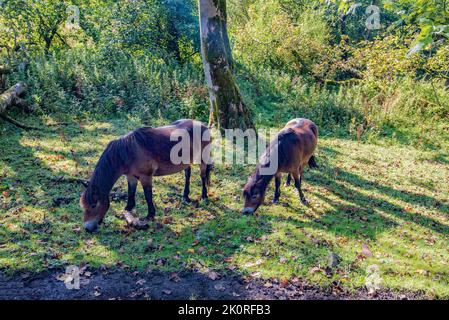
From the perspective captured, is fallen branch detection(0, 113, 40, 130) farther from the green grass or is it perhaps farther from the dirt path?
the dirt path

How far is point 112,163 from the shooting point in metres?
6.02

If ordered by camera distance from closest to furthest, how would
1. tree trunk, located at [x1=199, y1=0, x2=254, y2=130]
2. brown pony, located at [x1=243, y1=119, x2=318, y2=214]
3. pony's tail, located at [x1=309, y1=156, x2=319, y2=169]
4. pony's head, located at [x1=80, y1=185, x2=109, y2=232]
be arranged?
pony's head, located at [x1=80, y1=185, x2=109, y2=232], brown pony, located at [x1=243, y1=119, x2=318, y2=214], pony's tail, located at [x1=309, y1=156, x2=319, y2=169], tree trunk, located at [x1=199, y1=0, x2=254, y2=130]

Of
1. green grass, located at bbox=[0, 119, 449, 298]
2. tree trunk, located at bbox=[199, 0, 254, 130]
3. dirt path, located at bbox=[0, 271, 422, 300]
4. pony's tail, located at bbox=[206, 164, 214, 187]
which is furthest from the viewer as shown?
tree trunk, located at bbox=[199, 0, 254, 130]

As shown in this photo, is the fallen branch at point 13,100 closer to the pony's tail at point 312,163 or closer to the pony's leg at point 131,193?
the pony's leg at point 131,193

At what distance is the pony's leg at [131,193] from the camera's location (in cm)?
666

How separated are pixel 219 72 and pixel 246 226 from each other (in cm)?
502

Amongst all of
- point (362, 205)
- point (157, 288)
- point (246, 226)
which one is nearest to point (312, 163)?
point (362, 205)

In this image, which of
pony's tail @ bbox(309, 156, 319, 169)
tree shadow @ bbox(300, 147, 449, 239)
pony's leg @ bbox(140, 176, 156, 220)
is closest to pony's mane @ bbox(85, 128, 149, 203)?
pony's leg @ bbox(140, 176, 156, 220)

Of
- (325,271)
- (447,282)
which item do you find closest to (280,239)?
(325,271)

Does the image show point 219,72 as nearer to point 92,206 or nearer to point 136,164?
point 136,164

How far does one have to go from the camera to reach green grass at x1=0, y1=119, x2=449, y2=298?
214 inches

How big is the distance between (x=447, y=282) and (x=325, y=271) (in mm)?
1736

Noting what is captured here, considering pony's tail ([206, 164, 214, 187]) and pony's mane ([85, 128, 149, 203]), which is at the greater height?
pony's mane ([85, 128, 149, 203])

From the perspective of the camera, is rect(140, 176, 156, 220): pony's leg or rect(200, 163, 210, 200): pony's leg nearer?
rect(140, 176, 156, 220): pony's leg
